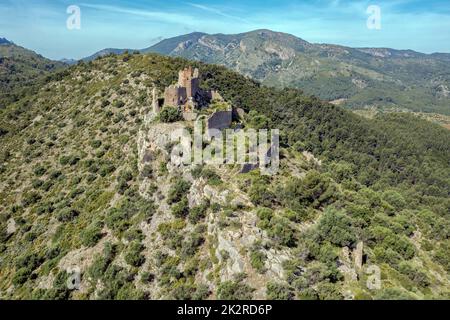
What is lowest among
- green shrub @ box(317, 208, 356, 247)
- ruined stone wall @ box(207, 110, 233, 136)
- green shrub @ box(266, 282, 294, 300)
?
green shrub @ box(266, 282, 294, 300)

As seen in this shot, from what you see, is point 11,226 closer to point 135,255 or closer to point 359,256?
point 135,255

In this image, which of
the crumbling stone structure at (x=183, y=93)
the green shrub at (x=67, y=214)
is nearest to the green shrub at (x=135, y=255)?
the green shrub at (x=67, y=214)

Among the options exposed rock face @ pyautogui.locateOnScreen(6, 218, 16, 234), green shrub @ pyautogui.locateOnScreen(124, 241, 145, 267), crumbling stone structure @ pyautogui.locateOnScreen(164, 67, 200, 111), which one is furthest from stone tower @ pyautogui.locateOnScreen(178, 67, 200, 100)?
exposed rock face @ pyautogui.locateOnScreen(6, 218, 16, 234)

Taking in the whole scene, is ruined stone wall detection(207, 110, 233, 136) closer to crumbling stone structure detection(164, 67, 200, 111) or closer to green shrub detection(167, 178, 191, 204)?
crumbling stone structure detection(164, 67, 200, 111)

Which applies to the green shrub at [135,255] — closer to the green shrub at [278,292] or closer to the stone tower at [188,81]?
the green shrub at [278,292]

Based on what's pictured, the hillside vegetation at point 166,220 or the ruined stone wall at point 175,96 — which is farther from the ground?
the ruined stone wall at point 175,96

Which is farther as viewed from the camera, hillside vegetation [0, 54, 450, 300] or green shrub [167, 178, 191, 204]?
green shrub [167, 178, 191, 204]

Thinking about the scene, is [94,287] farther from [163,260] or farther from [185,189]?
[185,189]
